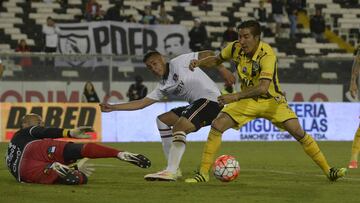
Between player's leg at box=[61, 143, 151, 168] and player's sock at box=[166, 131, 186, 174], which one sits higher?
player's leg at box=[61, 143, 151, 168]

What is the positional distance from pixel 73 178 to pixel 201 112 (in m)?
2.29

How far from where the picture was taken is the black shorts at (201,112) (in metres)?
13.0

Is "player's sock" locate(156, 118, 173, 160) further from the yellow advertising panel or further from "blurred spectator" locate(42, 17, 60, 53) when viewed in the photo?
"blurred spectator" locate(42, 17, 60, 53)

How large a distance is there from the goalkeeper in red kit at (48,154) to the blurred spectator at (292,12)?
79.7ft

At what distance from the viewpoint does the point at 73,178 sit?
11.7 metres

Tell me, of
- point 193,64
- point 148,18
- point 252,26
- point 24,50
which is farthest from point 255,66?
point 148,18

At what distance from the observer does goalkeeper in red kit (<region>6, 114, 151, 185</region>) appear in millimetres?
11719

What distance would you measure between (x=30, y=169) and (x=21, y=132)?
1.90 ft

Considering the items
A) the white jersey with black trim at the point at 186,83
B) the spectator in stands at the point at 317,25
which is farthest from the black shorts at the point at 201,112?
the spectator in stands at the point at 317,25

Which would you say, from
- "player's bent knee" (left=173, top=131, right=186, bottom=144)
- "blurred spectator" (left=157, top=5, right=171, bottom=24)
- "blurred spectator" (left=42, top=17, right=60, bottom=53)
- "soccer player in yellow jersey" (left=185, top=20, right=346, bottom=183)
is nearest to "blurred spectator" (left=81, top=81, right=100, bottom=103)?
"blurred spectator" (left=42, top=17, right=60, bottom=53)

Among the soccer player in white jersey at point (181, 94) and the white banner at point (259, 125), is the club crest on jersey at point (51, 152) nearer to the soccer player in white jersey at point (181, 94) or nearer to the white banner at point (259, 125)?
the soccer player in white jersey at point (181, 94)

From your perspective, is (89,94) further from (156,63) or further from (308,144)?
(308,144)

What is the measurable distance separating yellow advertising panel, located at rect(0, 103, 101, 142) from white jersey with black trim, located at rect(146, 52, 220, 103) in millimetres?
12145

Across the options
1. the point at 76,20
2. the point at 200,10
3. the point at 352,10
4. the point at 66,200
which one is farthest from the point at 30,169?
the point at 352,10
